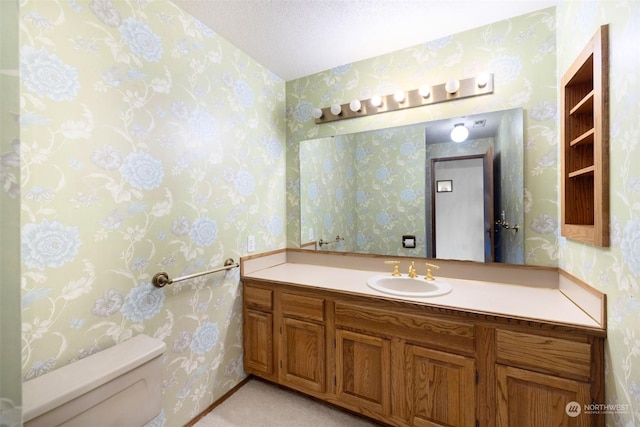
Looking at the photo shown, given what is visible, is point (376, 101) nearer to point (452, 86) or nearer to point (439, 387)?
point (452, 86)

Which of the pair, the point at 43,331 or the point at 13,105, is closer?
the point at 13,105

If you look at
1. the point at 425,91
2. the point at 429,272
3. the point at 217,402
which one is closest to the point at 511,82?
the point at 425,91

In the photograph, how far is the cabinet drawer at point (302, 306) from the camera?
1675 millimetres

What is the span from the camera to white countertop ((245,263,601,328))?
3.88 feet

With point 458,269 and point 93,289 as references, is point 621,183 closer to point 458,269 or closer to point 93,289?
point 458,269

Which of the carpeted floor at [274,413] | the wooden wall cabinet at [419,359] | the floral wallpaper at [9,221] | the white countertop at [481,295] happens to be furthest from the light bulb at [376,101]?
the carpeted floor at [274,413]

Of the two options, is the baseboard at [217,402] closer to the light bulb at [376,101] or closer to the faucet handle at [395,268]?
the faucet handle at [395,268]

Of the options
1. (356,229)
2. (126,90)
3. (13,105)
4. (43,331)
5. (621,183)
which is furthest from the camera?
(356,229)

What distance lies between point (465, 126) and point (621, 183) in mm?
969

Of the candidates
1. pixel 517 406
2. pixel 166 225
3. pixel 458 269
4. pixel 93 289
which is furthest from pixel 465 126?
pixel 93 289

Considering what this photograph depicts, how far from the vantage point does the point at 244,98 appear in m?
2.00

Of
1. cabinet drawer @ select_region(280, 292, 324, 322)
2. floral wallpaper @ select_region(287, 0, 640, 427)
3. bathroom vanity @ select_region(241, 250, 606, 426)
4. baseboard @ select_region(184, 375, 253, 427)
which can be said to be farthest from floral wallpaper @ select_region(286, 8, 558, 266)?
baseboard @ select_region(184, 375, 253, 427)

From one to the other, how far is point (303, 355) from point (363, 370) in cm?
41

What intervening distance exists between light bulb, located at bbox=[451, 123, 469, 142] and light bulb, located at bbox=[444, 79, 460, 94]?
8.7 inches
